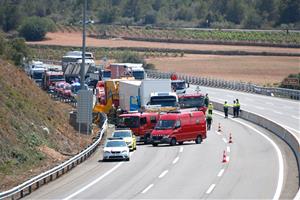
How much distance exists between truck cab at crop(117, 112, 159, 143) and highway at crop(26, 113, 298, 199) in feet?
8.75

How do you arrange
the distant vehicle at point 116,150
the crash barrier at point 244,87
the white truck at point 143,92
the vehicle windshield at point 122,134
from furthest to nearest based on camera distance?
the crash barrier at point 244,87
the white truck at point 143,92
the vehicle windshield at point 122,134
the distant vehicle at point 116,150

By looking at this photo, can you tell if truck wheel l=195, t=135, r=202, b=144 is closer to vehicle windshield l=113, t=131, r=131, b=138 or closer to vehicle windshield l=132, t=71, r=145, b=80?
vehicle windshield l=113, t=131, r=131, b=138

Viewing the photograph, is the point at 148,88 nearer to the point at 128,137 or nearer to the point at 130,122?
the point at 130,122

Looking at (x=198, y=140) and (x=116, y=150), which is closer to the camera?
(x=116, y=150)

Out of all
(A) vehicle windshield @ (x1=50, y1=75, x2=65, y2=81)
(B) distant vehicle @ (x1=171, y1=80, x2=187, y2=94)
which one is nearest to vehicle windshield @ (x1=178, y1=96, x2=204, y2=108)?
(B) distant vehicle @ (x1=171, y1=80, x2=187, y2=94)

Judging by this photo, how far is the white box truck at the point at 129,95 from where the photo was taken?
5947 cm

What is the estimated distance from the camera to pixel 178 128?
47906 mm

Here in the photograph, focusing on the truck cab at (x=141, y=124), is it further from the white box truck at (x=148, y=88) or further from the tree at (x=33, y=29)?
the tree at (x=33, y=29)

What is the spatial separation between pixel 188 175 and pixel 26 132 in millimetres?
9312

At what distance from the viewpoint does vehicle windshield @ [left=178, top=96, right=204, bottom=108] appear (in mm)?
62562

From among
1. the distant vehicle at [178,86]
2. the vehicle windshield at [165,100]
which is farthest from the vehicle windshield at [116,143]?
the distant vehicle at [178,86]

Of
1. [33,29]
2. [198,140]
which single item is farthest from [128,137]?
[33,29]

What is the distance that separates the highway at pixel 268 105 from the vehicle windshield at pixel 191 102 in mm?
4877

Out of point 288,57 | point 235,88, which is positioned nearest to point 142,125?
point 235,88
